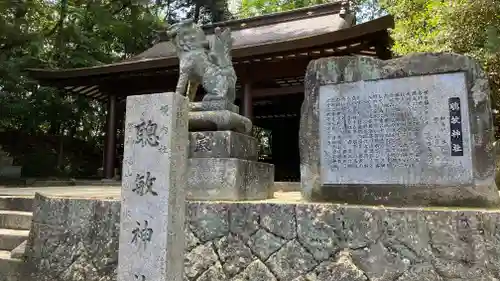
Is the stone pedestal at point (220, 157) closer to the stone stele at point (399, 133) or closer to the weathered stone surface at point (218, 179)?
the weathered stone surface at point (218, 179)

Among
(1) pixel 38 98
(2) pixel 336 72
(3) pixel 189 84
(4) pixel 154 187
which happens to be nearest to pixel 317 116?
(2) pixel 336 72

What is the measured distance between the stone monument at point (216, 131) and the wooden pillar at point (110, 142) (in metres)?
7.04

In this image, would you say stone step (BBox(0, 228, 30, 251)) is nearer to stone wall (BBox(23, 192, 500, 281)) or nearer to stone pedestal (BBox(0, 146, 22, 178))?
stone wall (BBox(23, 192, 500, 281))

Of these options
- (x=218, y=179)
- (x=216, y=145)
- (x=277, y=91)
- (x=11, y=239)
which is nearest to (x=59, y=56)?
(x=277, y=91)

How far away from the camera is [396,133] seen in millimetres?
3820

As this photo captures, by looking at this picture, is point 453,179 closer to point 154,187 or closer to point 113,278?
point 154,187

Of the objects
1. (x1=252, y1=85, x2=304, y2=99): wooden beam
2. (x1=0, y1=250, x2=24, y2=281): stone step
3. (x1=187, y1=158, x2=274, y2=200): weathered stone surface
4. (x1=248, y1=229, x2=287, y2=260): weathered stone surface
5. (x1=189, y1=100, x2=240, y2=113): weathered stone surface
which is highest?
(x1=252, y1=85, x2=304, y2=99): wooden beam

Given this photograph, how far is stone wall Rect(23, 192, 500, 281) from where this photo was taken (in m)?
2.94

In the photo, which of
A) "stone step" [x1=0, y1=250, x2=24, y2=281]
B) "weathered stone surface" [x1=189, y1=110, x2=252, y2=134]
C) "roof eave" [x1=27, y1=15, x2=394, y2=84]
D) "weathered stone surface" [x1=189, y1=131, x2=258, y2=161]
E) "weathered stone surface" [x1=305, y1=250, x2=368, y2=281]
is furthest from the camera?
Answer: "roof eave" [x1=27, y1=15, x2=394, y2=84]

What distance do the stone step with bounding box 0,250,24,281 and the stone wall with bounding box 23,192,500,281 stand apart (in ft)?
0.39

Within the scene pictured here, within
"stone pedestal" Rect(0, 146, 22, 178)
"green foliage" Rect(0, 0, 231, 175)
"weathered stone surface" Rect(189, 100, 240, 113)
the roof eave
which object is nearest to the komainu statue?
"weathered stone surface" Rect(189, 100, 240, 113)

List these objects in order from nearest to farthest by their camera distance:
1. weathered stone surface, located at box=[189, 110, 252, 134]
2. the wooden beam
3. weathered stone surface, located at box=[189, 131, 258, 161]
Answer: weathered stone surface, located at box=[189, 131, 258, 161], weathered stone surface, located at box=[189, 110, 252, 134], the wooden beam

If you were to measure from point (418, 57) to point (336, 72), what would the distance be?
816mm

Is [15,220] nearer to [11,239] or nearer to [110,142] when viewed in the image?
[11,239]
